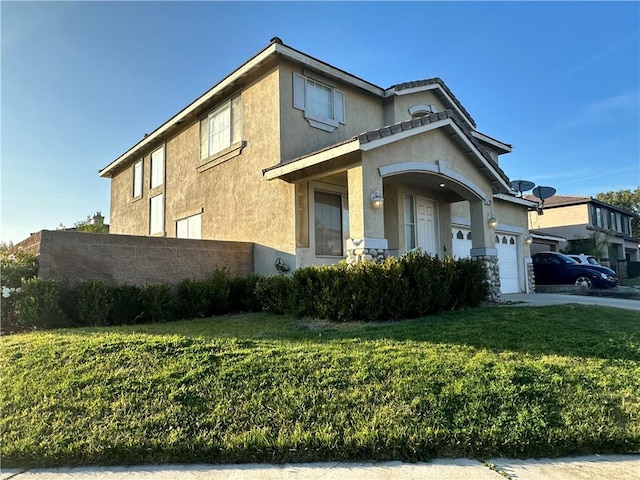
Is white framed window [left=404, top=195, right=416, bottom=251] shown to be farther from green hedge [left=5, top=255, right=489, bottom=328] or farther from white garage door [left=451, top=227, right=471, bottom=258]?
green hedge [left=5, top=255, right=489, bottom=328]

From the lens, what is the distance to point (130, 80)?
13.5 metres

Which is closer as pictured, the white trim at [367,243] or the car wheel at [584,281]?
the white trim at [367,243]

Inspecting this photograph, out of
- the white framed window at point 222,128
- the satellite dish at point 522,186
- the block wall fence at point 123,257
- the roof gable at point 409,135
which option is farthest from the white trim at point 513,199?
the block wall fence at point 123,257

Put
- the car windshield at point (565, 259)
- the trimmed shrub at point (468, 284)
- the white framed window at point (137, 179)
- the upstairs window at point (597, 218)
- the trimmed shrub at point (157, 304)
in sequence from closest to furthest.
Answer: the trimmed shrub at point (157, 304), the trimmed shrub at point (468, 284), the car windshield at point (565, 259), the white framed window at point (137, 179), the upstairs window at point (597, 218)

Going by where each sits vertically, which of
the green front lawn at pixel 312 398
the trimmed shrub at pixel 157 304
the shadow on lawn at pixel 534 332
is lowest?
the green front lawn at pixel 312 398

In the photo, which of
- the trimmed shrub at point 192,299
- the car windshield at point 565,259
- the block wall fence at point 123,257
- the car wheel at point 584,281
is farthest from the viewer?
the car windshield at point 565,259

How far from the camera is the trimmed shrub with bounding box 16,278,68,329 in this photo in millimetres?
7652

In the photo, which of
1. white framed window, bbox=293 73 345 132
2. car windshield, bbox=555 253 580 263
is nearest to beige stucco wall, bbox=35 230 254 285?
white framed window, bbox=293 73 345 132

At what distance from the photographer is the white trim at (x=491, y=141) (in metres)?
17.4

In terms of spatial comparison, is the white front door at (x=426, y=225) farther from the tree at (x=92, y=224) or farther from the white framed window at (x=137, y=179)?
the tree at (x=92, y=224)

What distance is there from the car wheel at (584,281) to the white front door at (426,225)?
847 centimetres

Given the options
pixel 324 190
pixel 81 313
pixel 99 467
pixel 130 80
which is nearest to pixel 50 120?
pixel 130 80

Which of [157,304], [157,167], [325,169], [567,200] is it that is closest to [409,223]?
[325,169]

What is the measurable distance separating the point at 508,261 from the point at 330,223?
30.7 feet
